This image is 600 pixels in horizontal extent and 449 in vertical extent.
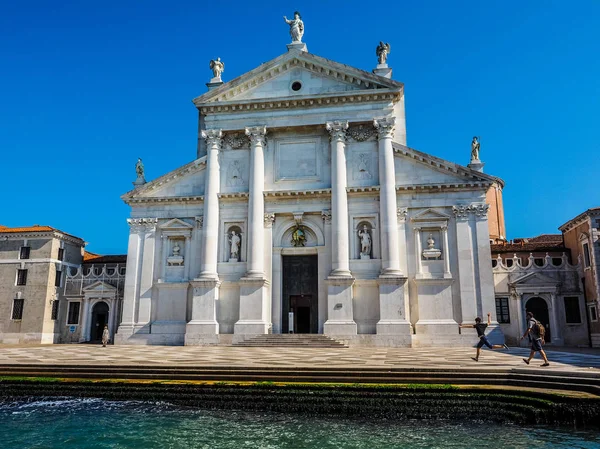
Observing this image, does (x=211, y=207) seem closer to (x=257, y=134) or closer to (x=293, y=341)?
(x=257, y=134)

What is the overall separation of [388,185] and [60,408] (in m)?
22.1

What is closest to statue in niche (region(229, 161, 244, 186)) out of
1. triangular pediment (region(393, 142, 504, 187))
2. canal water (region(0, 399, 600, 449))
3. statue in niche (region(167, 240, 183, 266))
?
statue in niche (region(167, 240, 183, 266))

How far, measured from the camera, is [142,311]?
32438mm

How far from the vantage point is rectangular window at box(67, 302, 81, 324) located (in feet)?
131

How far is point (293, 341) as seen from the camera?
28.4 meters

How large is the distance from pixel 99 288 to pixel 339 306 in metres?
20.4

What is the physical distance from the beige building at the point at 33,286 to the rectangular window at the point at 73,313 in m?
0.04

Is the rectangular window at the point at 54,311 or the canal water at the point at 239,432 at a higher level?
the rectangular window at the point at 54,311

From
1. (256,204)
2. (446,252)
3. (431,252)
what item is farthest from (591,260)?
(256,204)

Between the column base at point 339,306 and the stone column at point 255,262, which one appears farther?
the stone column at point 255,262

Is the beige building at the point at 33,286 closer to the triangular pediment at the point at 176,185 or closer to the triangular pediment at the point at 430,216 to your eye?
the triangular pediment at the point at 176,185

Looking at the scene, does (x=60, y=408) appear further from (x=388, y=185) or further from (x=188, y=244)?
(x=388, y=185)

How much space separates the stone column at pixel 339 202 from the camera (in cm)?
3020

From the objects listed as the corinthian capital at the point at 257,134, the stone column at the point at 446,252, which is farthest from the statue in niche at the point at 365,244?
the corinthian capital at the point at 257,134
